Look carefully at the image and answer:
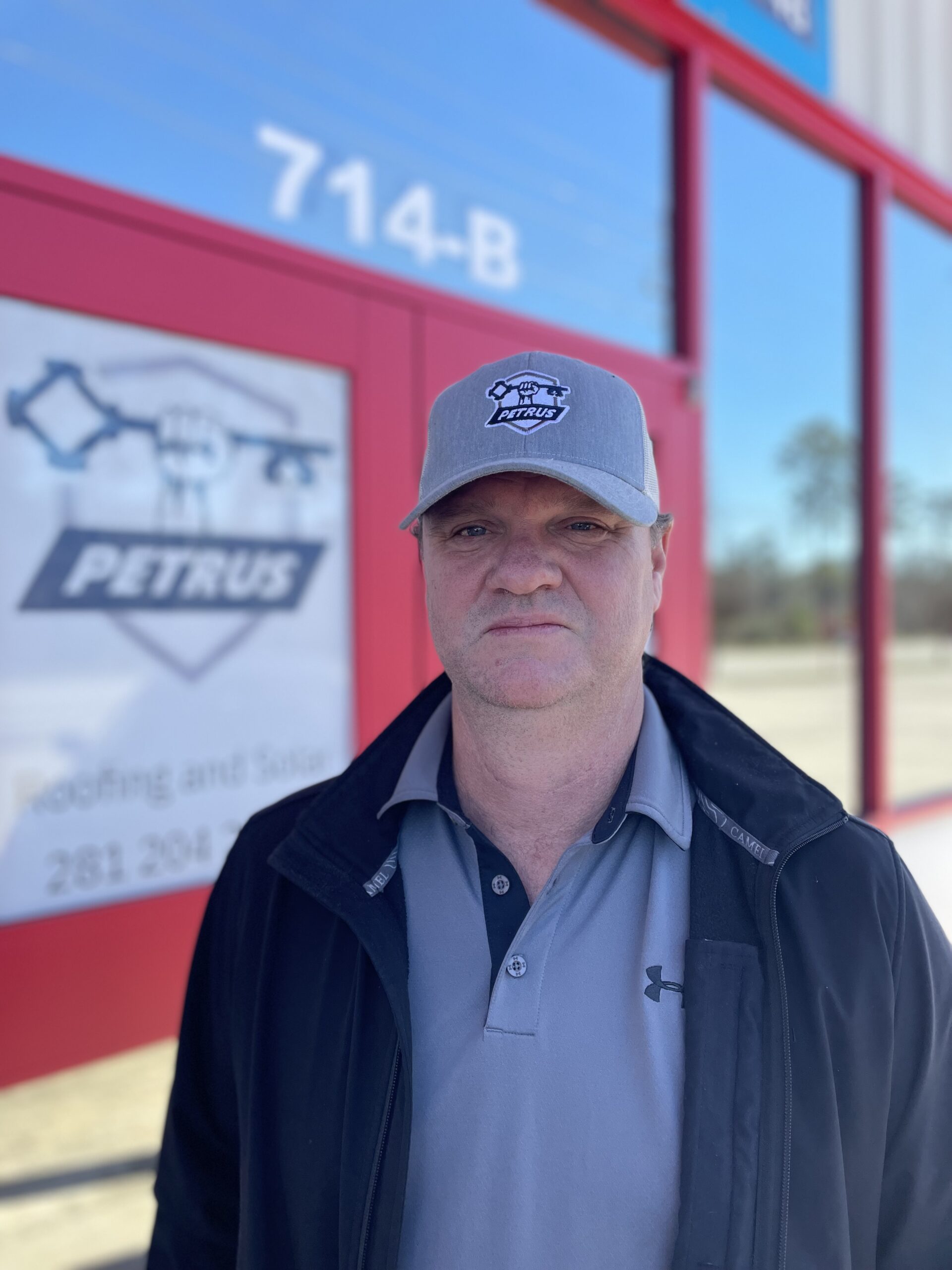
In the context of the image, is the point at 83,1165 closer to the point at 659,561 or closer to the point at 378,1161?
the point at 378,1161

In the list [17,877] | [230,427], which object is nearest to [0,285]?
[230,427]

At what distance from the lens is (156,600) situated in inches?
90.4

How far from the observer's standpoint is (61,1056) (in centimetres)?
214

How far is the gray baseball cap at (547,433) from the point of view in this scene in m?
1.42

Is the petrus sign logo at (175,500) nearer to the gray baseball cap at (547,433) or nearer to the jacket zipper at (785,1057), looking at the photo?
the gray baseball cap at (547,433)

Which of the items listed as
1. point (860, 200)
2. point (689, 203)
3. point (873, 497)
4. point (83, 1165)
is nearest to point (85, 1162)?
point (83, 1165)

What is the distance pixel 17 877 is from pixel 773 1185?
1.63 metres

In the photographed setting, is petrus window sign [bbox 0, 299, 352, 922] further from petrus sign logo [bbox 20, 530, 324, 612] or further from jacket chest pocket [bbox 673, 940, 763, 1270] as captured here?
jacket chest pocket [bbox 673, 940, 763, 1270]

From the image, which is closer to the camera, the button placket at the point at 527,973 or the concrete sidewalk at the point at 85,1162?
the button placket at the point at 527,973

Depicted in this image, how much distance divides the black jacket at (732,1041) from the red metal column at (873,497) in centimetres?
351

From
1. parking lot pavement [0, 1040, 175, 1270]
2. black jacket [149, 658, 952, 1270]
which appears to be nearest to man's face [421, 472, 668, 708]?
black jacket [149, 658, 952, 1270]

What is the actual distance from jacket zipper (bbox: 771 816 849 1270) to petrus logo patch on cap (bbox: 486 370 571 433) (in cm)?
68

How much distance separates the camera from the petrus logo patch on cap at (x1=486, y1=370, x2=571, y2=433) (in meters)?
1.44

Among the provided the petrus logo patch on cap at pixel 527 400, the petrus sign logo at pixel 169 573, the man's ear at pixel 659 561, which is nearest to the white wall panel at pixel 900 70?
the petrus sign logo at pixel 169 573
